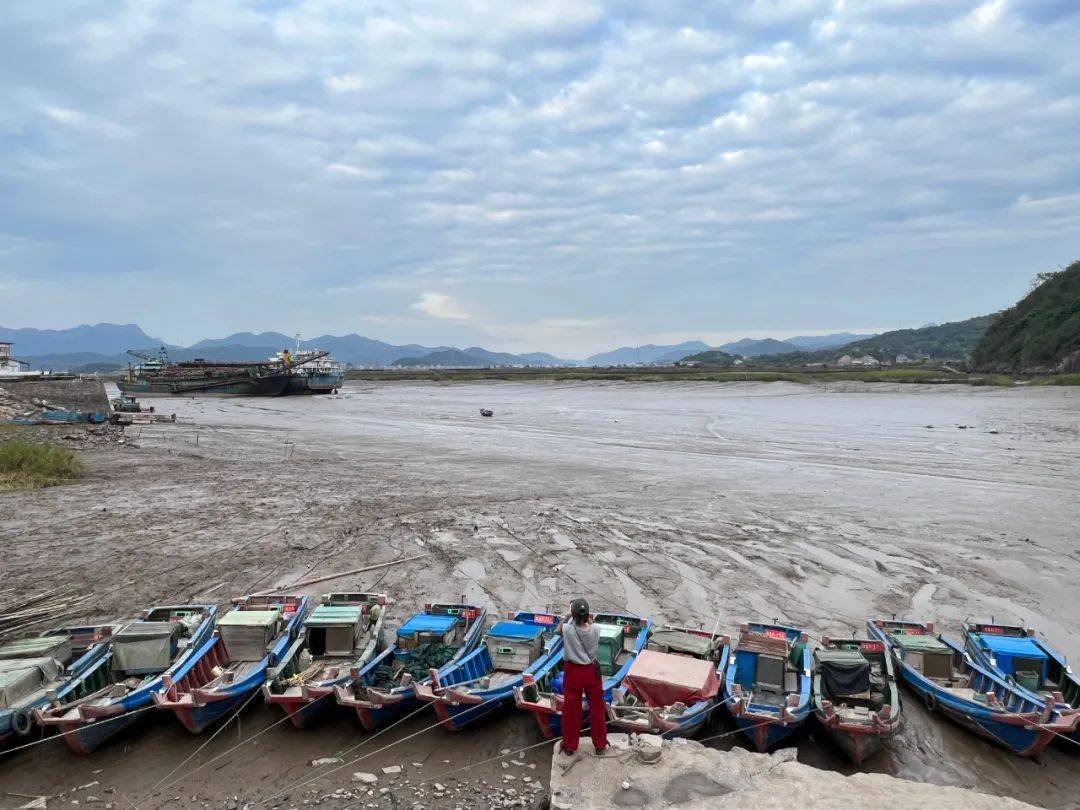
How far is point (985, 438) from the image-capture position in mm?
38281

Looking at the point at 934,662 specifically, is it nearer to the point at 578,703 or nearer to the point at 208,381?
the point at 578,703

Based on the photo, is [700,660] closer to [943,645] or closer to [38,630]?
[943,645]

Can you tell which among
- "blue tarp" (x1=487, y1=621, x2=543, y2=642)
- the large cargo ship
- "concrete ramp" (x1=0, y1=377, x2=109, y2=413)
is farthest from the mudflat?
the large cargo ship

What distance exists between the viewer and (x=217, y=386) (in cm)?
10525

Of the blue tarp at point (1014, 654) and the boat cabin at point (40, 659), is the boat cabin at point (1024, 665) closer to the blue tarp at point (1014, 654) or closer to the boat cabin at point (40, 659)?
the blue tarp at point (1014, 654)

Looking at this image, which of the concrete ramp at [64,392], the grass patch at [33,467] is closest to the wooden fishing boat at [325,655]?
the grass patch at [33,467]

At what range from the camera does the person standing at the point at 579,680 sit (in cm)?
802

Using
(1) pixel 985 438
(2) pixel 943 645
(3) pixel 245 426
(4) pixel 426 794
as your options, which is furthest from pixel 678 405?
(4) pixel 426 794

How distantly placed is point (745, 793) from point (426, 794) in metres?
3.81

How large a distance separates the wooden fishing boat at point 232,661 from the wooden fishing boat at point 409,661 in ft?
5.56

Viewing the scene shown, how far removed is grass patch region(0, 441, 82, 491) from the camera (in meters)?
25.1

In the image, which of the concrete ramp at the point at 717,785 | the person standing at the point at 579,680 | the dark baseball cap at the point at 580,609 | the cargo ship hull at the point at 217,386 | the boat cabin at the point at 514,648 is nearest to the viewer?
the concrete ramp at the point at 717,785

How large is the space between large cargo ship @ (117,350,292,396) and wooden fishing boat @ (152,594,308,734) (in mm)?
93557

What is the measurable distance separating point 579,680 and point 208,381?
111 m
